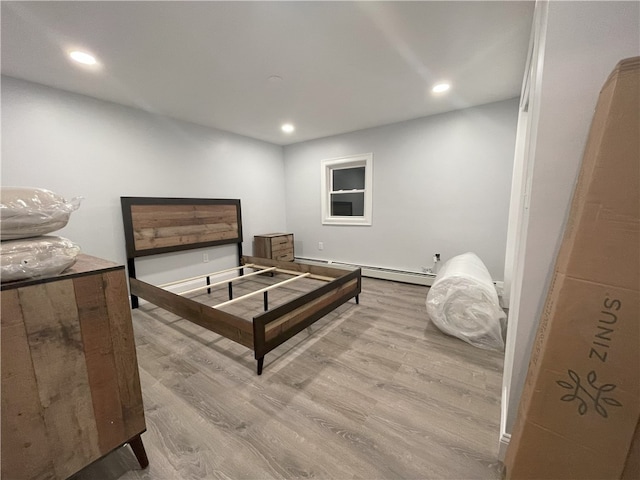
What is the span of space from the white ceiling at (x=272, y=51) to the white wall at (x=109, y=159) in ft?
0.72

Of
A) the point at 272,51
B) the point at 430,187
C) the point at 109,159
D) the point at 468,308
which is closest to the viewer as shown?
the point at 272,51

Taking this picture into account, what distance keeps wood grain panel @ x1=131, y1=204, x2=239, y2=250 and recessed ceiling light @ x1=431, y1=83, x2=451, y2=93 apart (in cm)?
325

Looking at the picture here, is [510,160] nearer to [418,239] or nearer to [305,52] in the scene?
[418,239]

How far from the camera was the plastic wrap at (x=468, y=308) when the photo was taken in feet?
6.88

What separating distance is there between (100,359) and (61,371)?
0.11 metres

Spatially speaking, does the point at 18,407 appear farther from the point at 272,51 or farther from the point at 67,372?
the point at 272,51

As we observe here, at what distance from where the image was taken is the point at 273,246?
436cm

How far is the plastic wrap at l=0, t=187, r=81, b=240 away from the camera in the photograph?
33.7 inches

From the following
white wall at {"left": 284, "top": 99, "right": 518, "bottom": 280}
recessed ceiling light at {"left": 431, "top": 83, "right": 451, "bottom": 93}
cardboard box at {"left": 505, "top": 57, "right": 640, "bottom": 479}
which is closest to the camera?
cardboard box at {"left": 505, "top": 57, "right": 640, "bottom": 479}

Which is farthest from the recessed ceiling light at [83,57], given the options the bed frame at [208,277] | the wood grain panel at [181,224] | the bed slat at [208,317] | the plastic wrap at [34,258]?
the bed slat at [208,317]

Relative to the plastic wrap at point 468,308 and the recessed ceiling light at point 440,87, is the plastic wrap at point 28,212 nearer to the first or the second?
the plastic wrap at point 468,308

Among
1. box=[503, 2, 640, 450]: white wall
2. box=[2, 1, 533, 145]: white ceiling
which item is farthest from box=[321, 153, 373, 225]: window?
box=[503, 2, 640, 450]: white wall

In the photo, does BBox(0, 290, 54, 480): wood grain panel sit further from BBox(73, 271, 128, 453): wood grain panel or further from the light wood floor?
the light wood floor

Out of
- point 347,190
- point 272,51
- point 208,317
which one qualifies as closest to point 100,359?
point 208,317
